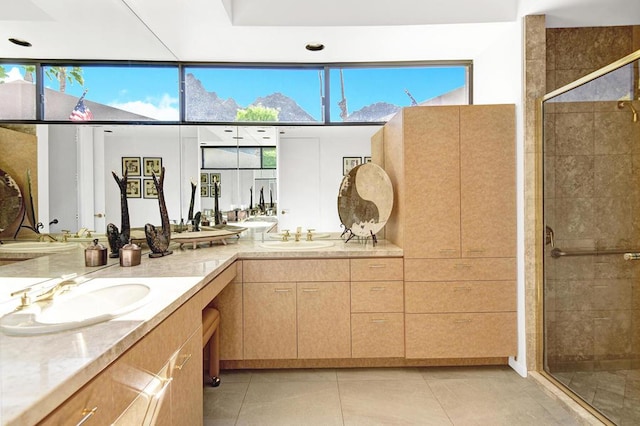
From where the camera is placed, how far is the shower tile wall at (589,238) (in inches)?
90.2

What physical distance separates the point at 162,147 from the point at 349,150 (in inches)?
58.5

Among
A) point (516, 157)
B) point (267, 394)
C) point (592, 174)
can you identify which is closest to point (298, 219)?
point (267, 394)

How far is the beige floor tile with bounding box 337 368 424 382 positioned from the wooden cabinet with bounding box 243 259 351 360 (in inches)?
5.1

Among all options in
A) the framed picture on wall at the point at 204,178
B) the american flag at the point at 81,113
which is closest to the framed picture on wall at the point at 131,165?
the american flag at the point at 81,113

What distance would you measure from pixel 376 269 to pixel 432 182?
73 cm

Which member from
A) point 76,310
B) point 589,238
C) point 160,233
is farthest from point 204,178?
point 589,238

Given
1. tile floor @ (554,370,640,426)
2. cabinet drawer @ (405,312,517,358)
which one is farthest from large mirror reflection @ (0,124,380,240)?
tile floor @ (554,370,640,426)

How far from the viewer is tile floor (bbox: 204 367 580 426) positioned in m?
2.01

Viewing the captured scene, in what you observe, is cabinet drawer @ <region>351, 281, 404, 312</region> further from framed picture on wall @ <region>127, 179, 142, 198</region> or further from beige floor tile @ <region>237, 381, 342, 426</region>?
framed picture on wall @ <region>127, 179, 142, 198</region>

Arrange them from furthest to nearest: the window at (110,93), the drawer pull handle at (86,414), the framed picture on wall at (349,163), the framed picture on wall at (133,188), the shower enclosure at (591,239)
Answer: the framed picture on wall at (349,163)
the shower enclosure at (591,239)
the framed picture on wall at (133,188)
the window at (110,93)
the drawer pull handle at (86,414)

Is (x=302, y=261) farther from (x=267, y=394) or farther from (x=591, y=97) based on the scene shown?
(x=591, y=97)

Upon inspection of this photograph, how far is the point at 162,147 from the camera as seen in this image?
8.18 ft

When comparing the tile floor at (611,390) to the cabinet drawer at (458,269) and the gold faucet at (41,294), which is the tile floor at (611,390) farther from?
the gold faucet at (41,294)

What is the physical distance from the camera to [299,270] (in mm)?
2537
